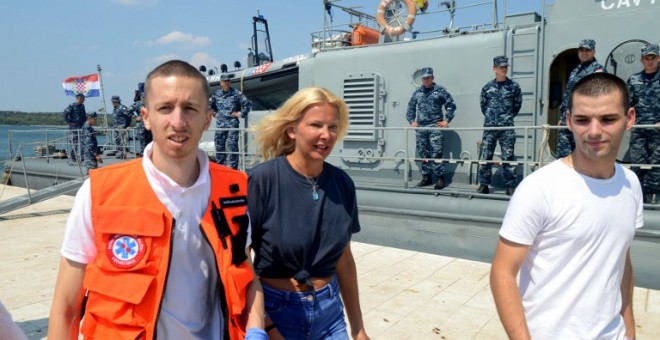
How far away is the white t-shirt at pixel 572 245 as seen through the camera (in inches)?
69.7

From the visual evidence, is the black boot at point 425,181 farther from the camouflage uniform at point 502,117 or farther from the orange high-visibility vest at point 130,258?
the orange high-visibility vest at point 130,258

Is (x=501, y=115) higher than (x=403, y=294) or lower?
higher

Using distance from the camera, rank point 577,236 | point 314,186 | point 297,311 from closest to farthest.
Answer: point 577,236 < point 297,311 < point 314,186

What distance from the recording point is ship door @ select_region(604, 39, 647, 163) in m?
5.79

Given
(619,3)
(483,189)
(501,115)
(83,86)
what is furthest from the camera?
(83,86)

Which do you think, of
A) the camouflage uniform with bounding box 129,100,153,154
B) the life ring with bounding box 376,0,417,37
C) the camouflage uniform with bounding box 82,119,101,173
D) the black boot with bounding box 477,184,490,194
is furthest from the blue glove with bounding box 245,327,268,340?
the camouflage uniform with bounding box 82,119,101,173

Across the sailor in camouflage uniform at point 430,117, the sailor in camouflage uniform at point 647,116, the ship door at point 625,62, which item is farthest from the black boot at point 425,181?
the sailor in camouflage uniform at point 647,116

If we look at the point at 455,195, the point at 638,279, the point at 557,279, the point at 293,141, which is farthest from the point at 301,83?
the point at 557,279

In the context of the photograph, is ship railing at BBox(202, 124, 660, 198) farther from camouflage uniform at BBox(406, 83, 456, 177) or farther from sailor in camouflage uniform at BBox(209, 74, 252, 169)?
sailor in camouflage uniform at BBox(209, 74, 252, 169)

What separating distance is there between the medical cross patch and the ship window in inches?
243

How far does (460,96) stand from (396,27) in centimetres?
172

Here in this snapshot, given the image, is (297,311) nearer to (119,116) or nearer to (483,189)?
(483,189)

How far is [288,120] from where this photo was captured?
85.0 inches

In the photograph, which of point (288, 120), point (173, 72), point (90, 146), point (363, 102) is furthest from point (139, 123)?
point (173, 72)
